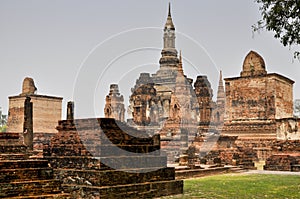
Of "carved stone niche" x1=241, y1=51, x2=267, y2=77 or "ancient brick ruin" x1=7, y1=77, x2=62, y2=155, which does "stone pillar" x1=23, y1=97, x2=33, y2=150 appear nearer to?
"carved stone niche" x1=241, y1=51, x2=267, y2=77

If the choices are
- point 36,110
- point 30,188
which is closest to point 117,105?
point 36,110

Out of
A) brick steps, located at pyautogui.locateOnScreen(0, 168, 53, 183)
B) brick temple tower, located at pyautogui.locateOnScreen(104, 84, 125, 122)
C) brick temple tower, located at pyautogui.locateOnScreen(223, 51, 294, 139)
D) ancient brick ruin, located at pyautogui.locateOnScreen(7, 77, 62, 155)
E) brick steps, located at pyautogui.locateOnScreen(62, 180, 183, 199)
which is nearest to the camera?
brick steps, located at pyautogui.locateOnScreen(0, 168, 53, 183)

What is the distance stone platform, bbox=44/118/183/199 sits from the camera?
368 inches

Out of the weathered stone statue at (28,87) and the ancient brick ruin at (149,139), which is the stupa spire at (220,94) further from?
the weathered stone statue at (28,87)

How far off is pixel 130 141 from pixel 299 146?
13.3m

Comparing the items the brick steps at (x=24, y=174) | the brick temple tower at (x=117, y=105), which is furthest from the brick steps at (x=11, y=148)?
the brick temple tower at (x=117, y=105)

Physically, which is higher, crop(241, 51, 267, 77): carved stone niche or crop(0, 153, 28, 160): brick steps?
crop(241, 51, 267, 77): carved stone niche

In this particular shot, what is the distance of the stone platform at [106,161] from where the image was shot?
30.7 feet

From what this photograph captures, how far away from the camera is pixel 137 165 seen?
10.3m

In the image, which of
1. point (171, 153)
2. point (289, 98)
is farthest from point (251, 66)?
point (171, 153)

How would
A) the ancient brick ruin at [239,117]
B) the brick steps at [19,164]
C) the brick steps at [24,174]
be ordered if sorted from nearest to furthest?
the brick steps at [24,174]
the brick steps at [19,164]
the ancient brick ruin at [239,117]

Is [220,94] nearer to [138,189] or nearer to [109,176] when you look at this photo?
[138,189]

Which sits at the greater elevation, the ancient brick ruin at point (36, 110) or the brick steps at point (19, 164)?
the ancient brick ruin at point (36, 110)

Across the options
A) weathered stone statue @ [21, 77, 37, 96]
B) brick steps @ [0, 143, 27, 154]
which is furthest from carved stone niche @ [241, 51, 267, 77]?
brick steps @ [0, 143, 27, 154]
